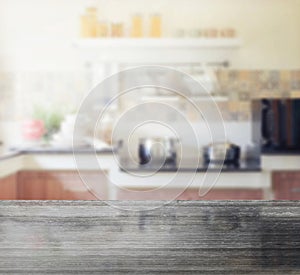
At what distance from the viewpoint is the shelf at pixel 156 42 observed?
5.06 feet

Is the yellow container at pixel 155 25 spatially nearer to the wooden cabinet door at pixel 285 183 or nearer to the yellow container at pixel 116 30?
the yellow container at pixel 116 30

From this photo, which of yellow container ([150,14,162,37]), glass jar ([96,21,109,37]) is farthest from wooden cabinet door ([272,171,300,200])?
glass jar ([96,21,109,37])

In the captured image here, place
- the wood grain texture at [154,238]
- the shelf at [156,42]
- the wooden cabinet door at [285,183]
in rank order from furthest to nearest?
1. the shelf at [156,42]
2. the wooden cabinet door at [285,183]
3. the wood grain texture at [154,238]

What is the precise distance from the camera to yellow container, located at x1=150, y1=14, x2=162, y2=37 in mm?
1559

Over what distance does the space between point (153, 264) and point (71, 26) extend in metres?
1.52

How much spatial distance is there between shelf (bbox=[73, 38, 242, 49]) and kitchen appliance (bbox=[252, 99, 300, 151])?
0.31 m

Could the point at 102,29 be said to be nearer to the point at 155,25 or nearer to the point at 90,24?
the point at 90,24

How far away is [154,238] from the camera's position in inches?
8.1

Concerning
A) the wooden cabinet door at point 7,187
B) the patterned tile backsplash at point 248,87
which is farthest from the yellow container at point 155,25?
the wooden cabinet door at point 7,187

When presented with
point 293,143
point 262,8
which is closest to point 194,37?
point 262,8

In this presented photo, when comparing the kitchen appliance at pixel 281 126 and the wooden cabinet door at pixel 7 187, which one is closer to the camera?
the wooden cabinet door at pixel 7 187

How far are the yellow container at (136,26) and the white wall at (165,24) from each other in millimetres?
34

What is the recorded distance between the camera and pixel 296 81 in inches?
63.7

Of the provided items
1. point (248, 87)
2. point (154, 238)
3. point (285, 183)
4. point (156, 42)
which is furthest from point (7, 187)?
point (248, 87)
